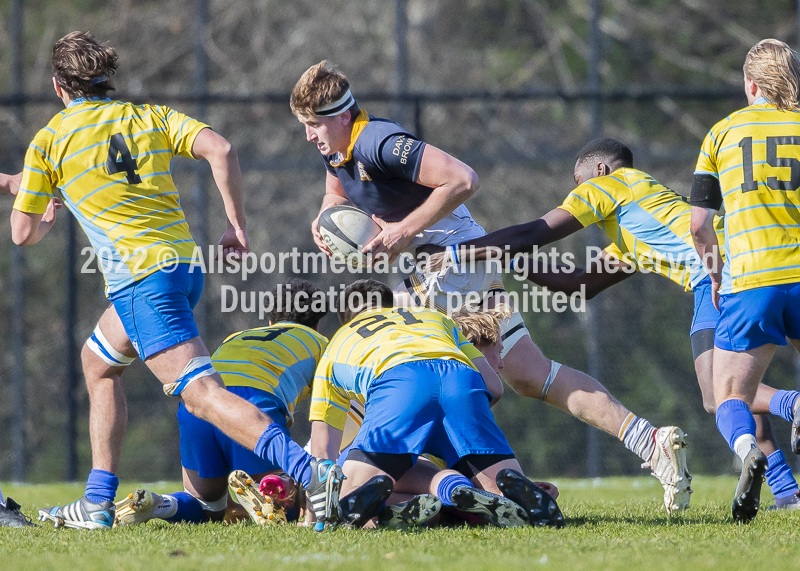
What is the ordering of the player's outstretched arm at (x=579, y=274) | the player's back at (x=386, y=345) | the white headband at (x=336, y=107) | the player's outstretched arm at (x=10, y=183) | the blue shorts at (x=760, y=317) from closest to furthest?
the blue shorts at (x=760, y=317)
the player's back at (x=386, y=345)
the player's outstretched arm at (x=10, y=183)
the white headband at (x=336, y=107)
the player's outstretched arm at (x=579, y=274)

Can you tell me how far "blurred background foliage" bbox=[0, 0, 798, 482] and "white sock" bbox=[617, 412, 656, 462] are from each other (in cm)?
382

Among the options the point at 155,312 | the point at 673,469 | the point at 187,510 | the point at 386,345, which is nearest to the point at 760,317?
the point at 673,469

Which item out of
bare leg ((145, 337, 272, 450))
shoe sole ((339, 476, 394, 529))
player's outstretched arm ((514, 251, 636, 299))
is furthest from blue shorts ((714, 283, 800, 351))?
bare leg ((145, 337, 272, 450))

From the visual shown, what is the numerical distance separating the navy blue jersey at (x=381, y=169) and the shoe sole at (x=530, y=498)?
1.53 meters

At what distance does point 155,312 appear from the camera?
4066 millimetres

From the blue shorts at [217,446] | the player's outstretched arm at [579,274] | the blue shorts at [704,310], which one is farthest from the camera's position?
the player's outstretched arm at [579,274]

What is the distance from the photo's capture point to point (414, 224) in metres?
4.58

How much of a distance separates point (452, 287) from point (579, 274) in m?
0.82

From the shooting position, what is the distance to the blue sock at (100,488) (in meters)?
4.16

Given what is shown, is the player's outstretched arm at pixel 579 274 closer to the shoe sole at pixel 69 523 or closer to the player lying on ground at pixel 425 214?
the player lying on ground at pixel 425 214

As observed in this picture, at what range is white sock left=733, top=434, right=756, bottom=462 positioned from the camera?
3.79 m

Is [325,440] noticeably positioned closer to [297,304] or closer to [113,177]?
[297,304]

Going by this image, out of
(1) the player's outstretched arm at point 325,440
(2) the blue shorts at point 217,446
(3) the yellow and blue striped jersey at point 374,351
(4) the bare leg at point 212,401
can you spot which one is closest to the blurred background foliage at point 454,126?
(2) the blue shorts at point 217,446

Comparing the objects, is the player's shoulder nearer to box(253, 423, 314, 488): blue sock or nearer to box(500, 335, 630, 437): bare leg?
box(500, 335, 630, 437): bare leg
